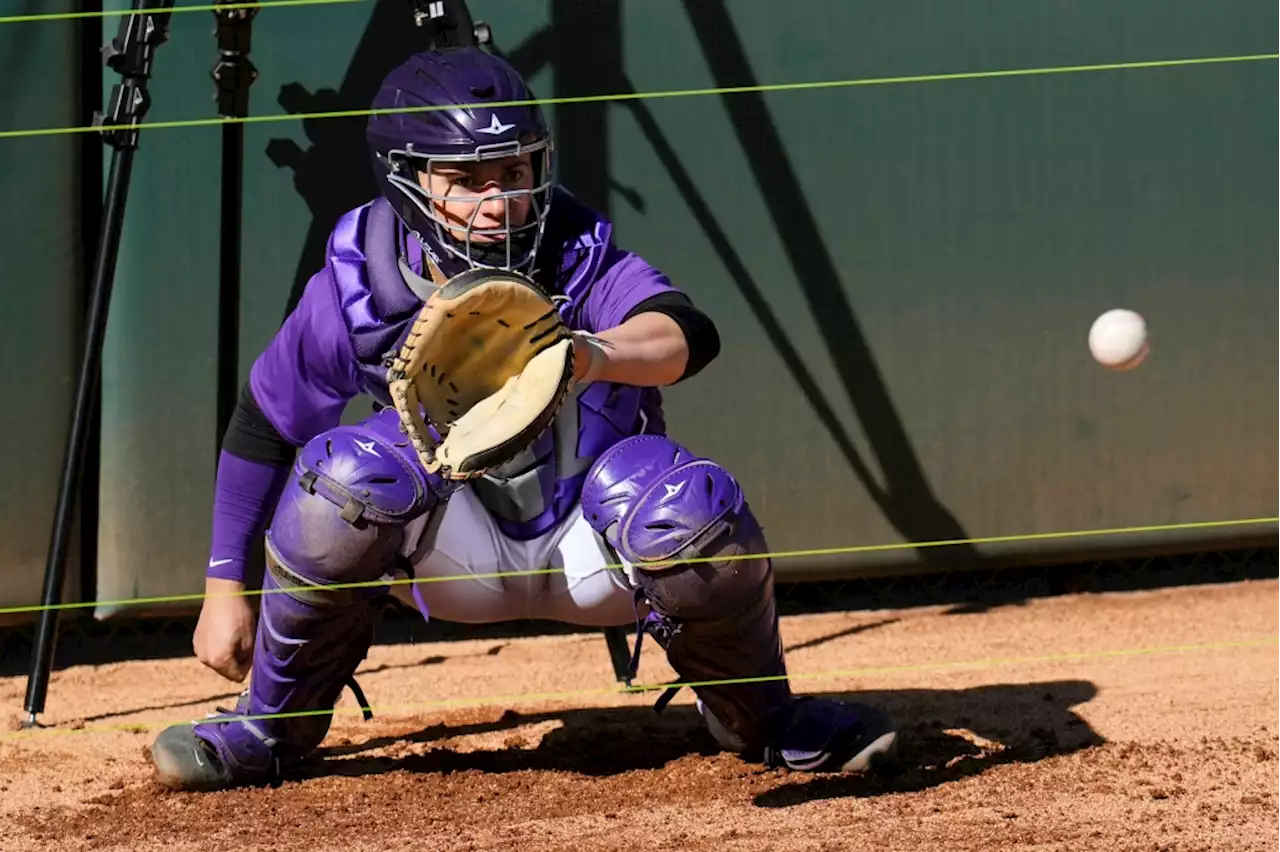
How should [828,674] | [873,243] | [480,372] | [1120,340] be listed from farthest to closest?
1. [873,243]
2. [828,674]
3. [1120,340]
4. [480,372]

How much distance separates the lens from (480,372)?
123 inches

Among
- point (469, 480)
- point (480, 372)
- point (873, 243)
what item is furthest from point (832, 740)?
point (873, 243)

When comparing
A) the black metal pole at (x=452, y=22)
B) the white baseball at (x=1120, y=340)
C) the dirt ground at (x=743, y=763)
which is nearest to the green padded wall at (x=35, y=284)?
the dirt ground at (x=743, y=763)

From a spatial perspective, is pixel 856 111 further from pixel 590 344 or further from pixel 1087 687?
pixel 590 344

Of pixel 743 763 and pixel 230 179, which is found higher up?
pixel 230 179

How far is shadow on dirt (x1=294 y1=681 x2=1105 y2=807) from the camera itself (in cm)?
350

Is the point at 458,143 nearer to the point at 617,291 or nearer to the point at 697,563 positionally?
the point at 617,291

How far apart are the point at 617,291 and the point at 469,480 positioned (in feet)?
1.62

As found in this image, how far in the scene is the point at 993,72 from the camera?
4.86 metres

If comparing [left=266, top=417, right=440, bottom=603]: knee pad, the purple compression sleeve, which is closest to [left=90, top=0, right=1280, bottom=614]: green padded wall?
the purple compression sleeve

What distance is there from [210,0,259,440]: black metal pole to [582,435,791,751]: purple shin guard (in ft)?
4.83

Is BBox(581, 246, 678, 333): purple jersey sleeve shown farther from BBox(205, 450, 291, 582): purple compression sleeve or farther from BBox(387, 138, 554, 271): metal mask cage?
BBox(205, 450, 291, 582): purple compression sleeve

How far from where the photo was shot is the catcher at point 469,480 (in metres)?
3.19

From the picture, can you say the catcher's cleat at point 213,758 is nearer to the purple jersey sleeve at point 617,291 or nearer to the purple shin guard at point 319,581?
the purple shin guard at point 319,581
